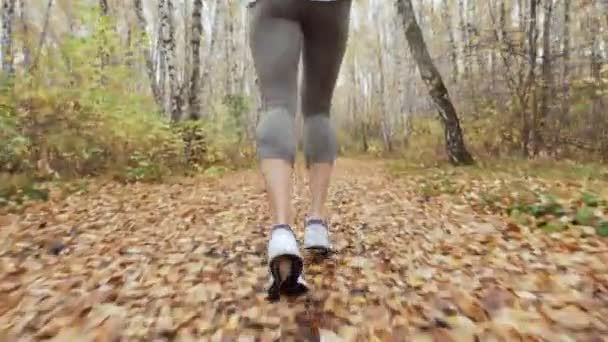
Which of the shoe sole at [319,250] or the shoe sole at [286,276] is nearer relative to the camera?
the shoe sole at [286,276]

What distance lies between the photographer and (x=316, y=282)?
6.55ft

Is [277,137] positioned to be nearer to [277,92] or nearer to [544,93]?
[277,92]

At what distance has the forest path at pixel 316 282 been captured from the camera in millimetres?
1548

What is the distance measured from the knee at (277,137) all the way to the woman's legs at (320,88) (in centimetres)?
33

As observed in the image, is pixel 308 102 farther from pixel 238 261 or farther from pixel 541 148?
pixel 541 148

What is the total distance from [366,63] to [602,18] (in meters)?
21.0

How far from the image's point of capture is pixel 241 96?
15203 millimetres

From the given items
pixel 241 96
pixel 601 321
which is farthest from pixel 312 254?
pixel 241 96

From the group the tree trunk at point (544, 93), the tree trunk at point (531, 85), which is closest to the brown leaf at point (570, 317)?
the tree trunk at point (531, 85)

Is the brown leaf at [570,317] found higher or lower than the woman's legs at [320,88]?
lower

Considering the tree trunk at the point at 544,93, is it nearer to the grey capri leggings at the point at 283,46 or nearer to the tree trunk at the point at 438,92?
the tree trunk at the point at 438,92

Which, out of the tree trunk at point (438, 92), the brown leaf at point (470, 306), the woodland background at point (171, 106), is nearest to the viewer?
the brown leaf at point (470, 306)

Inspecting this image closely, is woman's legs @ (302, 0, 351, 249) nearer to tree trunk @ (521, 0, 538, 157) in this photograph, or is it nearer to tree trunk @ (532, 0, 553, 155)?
tree trunk @ (521, 0, 538, 157)

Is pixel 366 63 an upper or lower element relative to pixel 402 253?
upper
